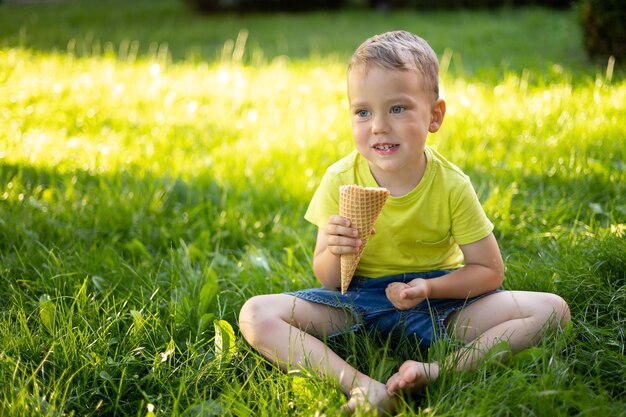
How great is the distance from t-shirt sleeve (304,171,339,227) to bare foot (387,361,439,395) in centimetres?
65

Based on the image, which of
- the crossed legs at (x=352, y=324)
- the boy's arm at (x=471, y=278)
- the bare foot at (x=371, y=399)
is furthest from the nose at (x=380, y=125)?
the bare foot at (x=371, y=399)

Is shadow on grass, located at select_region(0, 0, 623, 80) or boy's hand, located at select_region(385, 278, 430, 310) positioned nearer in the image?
boy's hand, located at select_region(385, 278, 430, 310)

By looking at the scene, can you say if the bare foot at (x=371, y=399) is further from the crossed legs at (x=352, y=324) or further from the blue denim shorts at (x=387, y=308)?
the blue denim shorts at (x=387, y=308)

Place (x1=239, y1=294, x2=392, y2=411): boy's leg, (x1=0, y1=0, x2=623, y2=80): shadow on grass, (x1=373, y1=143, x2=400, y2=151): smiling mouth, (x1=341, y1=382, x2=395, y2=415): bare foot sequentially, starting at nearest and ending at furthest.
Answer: (x1=341, y1=382, x2=395, y2=415): bare foot → (x1=239, y1=294, x2=392, y2=411): boy's leg → (x1=373, y1=143, x2=400, y2=151): smiling mouth → (x1=0, y1=0, x2=623, y2=80): shadow on grass

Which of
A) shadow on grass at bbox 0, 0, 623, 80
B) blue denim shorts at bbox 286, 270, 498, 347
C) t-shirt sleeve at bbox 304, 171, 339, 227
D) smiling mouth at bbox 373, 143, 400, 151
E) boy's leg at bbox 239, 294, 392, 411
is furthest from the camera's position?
shadow on grass at bbox 0, 0, 623, 80

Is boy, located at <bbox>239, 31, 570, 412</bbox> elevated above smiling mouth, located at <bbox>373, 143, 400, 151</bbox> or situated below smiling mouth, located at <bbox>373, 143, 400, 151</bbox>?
below

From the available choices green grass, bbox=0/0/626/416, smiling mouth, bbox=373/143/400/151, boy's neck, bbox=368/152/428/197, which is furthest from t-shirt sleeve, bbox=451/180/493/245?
green grass, bbox=0/0/626/416

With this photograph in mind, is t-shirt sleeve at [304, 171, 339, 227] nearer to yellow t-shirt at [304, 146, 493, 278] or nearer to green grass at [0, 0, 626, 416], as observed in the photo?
yellow t-shirt at [304, 146, 493, 278]

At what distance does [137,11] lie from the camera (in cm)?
1161

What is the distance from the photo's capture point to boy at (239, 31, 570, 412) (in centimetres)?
224

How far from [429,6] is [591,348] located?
Answer: 9.40 m

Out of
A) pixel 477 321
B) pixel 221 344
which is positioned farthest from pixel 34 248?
pixel 477 321

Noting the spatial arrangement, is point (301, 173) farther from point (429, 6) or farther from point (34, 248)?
point (429, 6)

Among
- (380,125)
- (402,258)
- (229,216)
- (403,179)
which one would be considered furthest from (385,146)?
(229,216)
